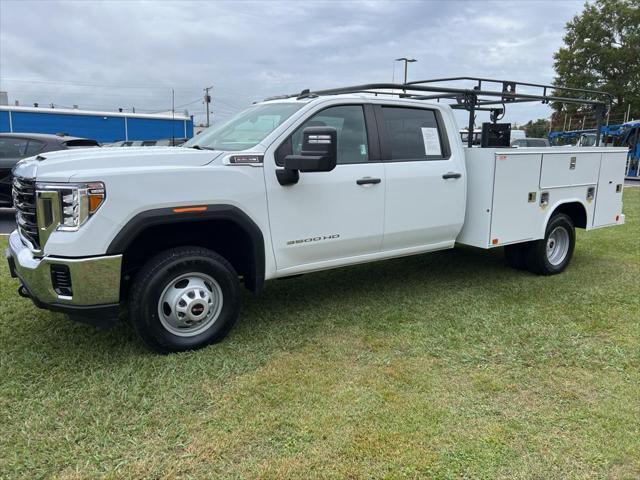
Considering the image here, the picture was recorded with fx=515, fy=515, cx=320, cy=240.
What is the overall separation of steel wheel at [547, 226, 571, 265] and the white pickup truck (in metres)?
0.63

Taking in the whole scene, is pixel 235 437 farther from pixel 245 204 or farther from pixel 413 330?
pixel 413 330

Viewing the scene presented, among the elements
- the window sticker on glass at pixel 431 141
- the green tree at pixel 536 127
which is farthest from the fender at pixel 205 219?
the green tree at pixel 536 127

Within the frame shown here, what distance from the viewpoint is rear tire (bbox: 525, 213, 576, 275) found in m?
6.12

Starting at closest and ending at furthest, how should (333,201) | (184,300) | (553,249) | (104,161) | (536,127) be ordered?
(104,161) < (184,300) < (333,201) < (553,249) < (536,127)

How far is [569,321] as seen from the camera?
4.72m

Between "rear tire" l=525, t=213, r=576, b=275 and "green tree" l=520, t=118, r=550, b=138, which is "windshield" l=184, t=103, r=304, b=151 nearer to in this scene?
"rear tire" l=525, t=213, r=576, b=275

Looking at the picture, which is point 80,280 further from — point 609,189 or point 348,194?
point 609,189

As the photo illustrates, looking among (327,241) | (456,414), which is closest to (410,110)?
(327,241)

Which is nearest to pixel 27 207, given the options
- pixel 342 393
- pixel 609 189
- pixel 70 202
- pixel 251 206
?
pixel 70 202

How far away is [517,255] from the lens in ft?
20.7

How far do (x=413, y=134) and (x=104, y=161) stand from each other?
2881 mm

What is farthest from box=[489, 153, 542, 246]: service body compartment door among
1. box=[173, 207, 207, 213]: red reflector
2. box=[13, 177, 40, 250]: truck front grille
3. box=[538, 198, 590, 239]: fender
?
box=[13, 177, 40, 250]: truck front grille

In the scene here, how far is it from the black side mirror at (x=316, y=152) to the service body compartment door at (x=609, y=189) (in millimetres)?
4337

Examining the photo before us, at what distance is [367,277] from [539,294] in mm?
1891
